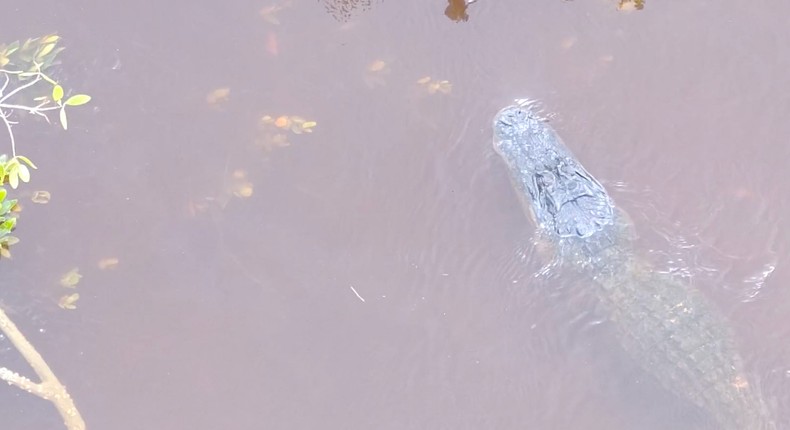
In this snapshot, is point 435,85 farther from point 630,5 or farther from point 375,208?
point 630,5

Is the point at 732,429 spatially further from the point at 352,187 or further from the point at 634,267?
the point at 352,187

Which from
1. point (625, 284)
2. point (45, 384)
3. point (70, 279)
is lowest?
point (45, 384)

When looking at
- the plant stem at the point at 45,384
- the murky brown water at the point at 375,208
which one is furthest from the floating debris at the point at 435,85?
the plant stem at the point at 45,384

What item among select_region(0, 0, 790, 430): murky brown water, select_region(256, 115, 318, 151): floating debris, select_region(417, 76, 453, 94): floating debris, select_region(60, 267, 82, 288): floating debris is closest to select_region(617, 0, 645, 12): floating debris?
select_region(0, 0, 790, 430): murky brown water

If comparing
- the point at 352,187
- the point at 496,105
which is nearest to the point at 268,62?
the point at 352,187

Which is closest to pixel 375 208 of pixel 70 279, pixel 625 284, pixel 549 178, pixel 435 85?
pixel 435 85

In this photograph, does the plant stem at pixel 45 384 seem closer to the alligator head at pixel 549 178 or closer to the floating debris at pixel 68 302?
the floating debris at pixel 68 302
